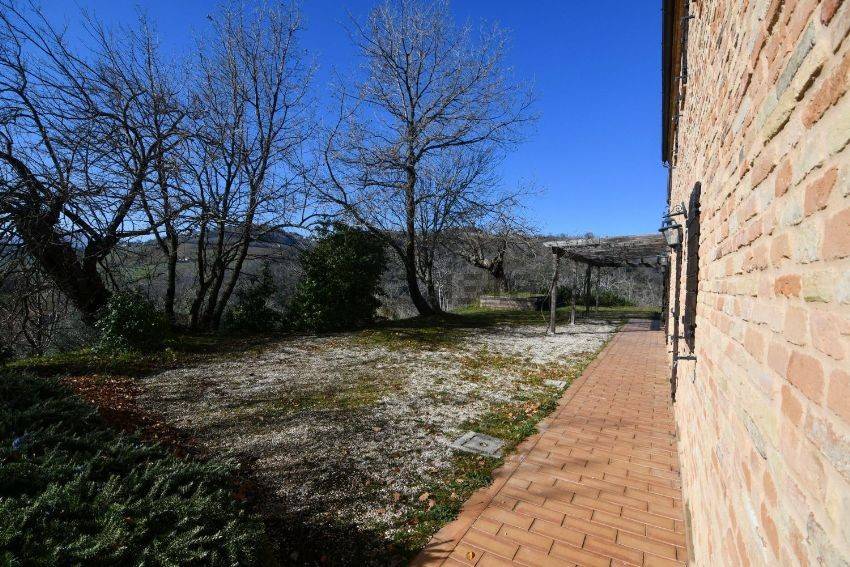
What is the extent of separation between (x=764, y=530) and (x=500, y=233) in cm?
1235

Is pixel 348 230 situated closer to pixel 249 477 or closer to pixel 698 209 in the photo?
pixel 249 477

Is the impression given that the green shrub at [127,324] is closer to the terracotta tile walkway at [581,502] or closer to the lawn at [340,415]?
the lawn at [340,415]

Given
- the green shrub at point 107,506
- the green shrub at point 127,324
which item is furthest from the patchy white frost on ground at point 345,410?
the green shrub at point 127,324

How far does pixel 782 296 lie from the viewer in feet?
3.20

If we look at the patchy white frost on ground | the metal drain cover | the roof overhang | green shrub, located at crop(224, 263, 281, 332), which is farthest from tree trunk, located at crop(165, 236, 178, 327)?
the roof overhang

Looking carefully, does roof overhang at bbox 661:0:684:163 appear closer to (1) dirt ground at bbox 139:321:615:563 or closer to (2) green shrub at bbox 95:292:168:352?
(1) dirt ground at bbox 139:321:615:563

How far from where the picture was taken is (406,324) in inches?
489

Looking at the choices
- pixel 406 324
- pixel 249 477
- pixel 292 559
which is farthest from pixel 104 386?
pixel 406 324

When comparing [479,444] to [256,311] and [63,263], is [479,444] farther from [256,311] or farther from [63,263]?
[256,311]

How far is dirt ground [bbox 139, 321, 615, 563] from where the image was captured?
10.3 feet

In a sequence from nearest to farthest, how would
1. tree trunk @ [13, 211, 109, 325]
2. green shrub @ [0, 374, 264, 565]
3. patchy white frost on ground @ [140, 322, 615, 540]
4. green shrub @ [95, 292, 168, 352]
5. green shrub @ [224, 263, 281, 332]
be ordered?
green shrub @ [0, 374, 264, 565]
patchy white frost on ground @ [140, 322, 615, 540]
tree trunk @ [13, 211, 109, 325]
green shrub @ [95, 292, 168, 352]
green shrub @ [224, 263, 281, 332]

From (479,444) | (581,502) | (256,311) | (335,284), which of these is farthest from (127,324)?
(581,502)

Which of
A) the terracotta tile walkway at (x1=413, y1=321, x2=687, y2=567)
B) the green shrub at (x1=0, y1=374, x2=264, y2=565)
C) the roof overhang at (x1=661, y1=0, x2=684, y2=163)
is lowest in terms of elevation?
the terracotta tile walkway at (x1=413, y1=321, x2=687, y2=567)

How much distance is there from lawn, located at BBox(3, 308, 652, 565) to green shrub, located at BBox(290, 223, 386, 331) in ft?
4.84
